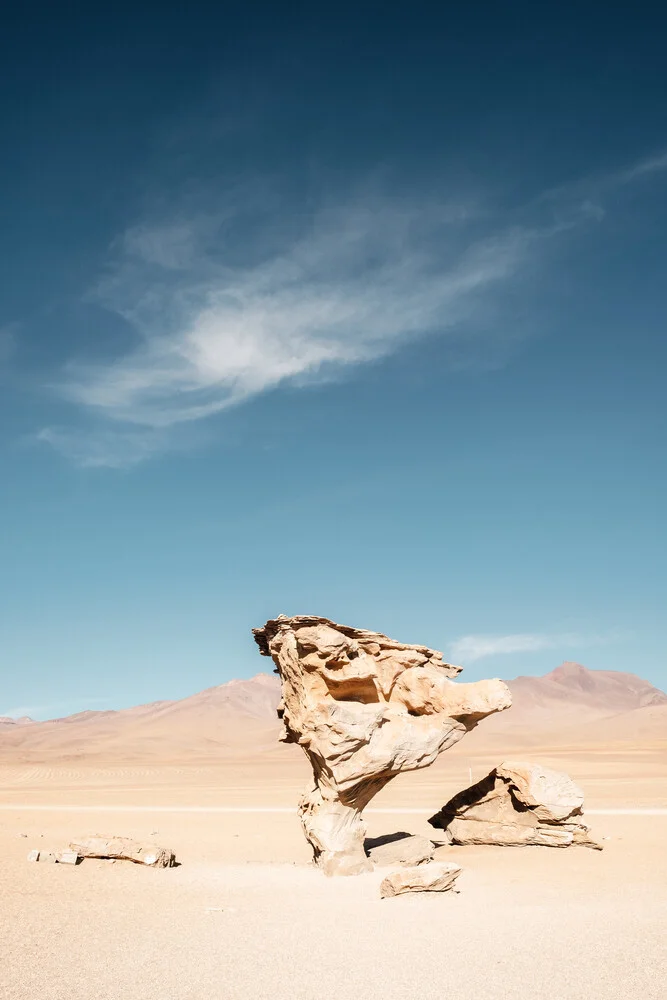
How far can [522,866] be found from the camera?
542 inches

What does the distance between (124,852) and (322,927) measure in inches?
239

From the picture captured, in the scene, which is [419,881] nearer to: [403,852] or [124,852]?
[403,852]

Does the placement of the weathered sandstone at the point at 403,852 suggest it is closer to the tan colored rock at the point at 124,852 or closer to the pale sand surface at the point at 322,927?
the pale sand surface at the point at 322,927

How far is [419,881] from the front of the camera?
1139 cm

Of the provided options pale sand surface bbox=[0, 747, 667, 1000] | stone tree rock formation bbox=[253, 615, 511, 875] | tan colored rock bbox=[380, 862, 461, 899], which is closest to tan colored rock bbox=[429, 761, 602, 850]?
pale sand surface bbox=[0, 747, 667, 1000]

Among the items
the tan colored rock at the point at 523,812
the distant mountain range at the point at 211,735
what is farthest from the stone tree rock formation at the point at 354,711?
the distant mountain range at the point at 211,735

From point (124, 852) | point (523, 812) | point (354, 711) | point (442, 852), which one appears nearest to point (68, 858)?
point (124, 852)

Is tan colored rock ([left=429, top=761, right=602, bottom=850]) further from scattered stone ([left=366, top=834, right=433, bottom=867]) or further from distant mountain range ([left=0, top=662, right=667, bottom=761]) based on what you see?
distant mountain range ([left=0, top=662, right=667, bottom=761])

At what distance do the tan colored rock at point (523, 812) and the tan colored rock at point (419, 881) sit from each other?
14.5 ft

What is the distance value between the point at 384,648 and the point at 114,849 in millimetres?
6356

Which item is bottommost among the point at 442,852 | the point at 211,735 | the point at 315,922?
the point at 211,735

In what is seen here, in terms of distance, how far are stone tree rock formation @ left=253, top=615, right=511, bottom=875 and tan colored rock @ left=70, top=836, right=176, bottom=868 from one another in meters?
2.74

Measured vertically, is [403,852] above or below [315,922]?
below

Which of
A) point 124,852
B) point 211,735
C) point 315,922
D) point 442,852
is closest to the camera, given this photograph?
point 315,922
